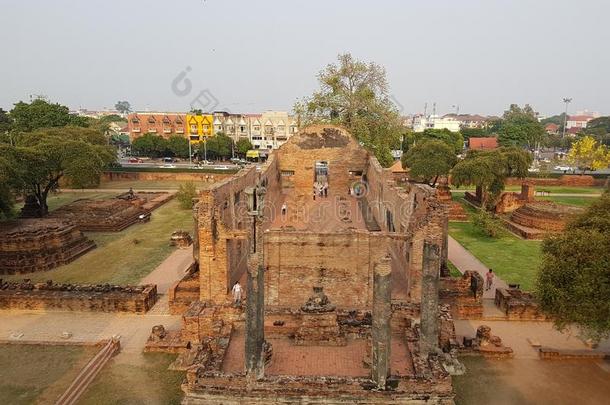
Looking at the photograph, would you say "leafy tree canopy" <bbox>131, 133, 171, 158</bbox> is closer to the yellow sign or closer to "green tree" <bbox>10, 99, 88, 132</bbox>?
the yellow sign

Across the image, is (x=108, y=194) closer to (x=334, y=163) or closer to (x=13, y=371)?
(x=334, y=163)

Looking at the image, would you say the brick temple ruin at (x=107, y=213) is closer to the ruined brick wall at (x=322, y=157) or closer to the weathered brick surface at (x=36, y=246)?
the weathered brick surface at (x=36, y=246)

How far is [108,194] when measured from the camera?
4100 centimetres

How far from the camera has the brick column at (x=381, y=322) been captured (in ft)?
29.2

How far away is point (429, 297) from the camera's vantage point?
10.2 metres

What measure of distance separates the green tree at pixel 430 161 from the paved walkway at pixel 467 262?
11.1 metres

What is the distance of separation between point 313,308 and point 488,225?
17.1 metres

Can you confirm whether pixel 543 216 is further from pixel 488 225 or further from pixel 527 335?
pixel 527 335

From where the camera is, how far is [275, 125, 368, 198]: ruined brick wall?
25.5m

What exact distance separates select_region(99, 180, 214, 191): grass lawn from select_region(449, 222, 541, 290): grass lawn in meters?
27.1

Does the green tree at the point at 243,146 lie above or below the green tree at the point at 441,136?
below

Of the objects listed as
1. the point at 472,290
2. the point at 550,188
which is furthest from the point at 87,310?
the point at 550,188

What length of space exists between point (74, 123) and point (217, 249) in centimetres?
4299

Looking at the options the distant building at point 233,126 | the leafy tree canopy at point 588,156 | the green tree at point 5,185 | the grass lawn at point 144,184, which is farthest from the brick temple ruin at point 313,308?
the distant building at point 233,126
